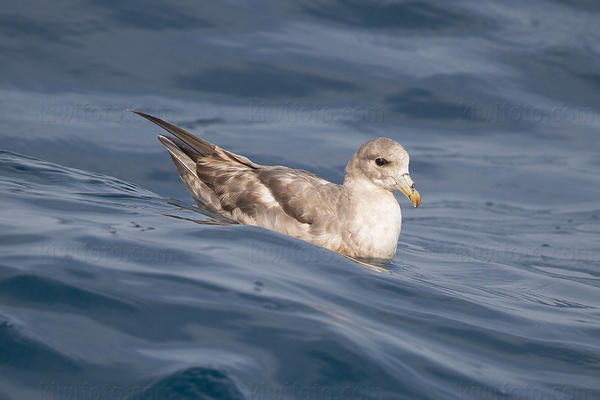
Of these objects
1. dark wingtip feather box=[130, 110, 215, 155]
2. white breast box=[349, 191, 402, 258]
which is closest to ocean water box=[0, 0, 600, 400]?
white breast box=[349, 191, 402, 258]

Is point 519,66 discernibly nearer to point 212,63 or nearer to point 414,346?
point 212,63

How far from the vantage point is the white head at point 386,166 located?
759 centimetres

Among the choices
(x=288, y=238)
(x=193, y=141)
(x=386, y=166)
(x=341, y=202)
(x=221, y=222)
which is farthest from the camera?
(x=193, y=141)

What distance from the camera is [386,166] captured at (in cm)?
767

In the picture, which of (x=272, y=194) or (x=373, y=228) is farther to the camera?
(x=272, y=194)

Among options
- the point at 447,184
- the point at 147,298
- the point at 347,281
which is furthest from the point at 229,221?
the point at 447,184

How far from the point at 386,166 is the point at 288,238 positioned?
4.15 ft

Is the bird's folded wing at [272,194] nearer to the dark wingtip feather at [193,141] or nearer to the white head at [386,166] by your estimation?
the dark wingtip feather at [193,141]

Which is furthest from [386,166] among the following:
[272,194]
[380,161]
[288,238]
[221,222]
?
[221,222]

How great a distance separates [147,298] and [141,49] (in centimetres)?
802

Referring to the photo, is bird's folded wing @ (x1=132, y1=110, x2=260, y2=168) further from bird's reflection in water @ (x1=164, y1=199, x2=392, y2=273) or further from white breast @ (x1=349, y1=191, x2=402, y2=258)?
white breast @ (x1=349, y1=191, x2=402, y2=258)

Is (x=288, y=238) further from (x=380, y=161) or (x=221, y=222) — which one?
(x=380, y=161)

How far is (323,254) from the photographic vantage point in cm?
679

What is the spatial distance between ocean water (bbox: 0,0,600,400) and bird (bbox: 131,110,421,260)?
16.0 inches
